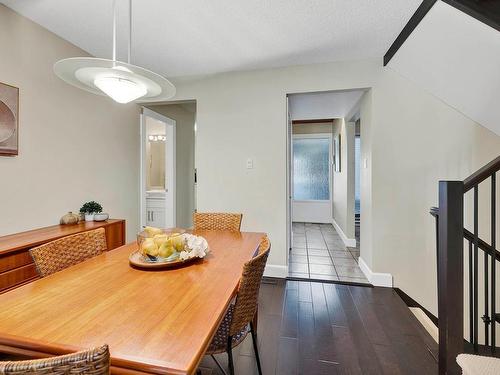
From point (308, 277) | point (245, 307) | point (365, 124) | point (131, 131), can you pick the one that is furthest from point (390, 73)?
point (131, 131)

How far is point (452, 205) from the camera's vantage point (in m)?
1.27

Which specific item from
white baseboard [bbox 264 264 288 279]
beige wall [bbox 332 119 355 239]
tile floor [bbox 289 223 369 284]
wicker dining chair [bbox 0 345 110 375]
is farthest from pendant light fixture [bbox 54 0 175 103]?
beige wall [bbox 332 119 355 239]

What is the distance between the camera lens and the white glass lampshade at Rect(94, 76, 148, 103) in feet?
4.57

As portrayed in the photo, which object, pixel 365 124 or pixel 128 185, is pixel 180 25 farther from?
pixel 365 124

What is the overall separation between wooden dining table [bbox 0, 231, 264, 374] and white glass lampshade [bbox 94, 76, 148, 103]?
918 mm

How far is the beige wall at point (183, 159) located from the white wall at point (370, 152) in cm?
125

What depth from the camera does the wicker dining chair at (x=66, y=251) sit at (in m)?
1.32

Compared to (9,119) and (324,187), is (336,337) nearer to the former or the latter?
(9,119)

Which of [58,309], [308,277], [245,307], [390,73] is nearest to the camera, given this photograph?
[58,309]

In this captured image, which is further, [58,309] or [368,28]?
[368,28]

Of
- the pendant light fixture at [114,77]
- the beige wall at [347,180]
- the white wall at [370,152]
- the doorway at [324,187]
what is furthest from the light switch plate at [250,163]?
the beige wall at [347,180]

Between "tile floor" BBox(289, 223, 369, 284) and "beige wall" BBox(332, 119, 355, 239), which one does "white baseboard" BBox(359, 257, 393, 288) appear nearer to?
"tile floor" BBox(289, 223, 369, 284)

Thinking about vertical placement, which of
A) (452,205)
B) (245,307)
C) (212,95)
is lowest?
(245,307)

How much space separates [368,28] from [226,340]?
8.60 feet
